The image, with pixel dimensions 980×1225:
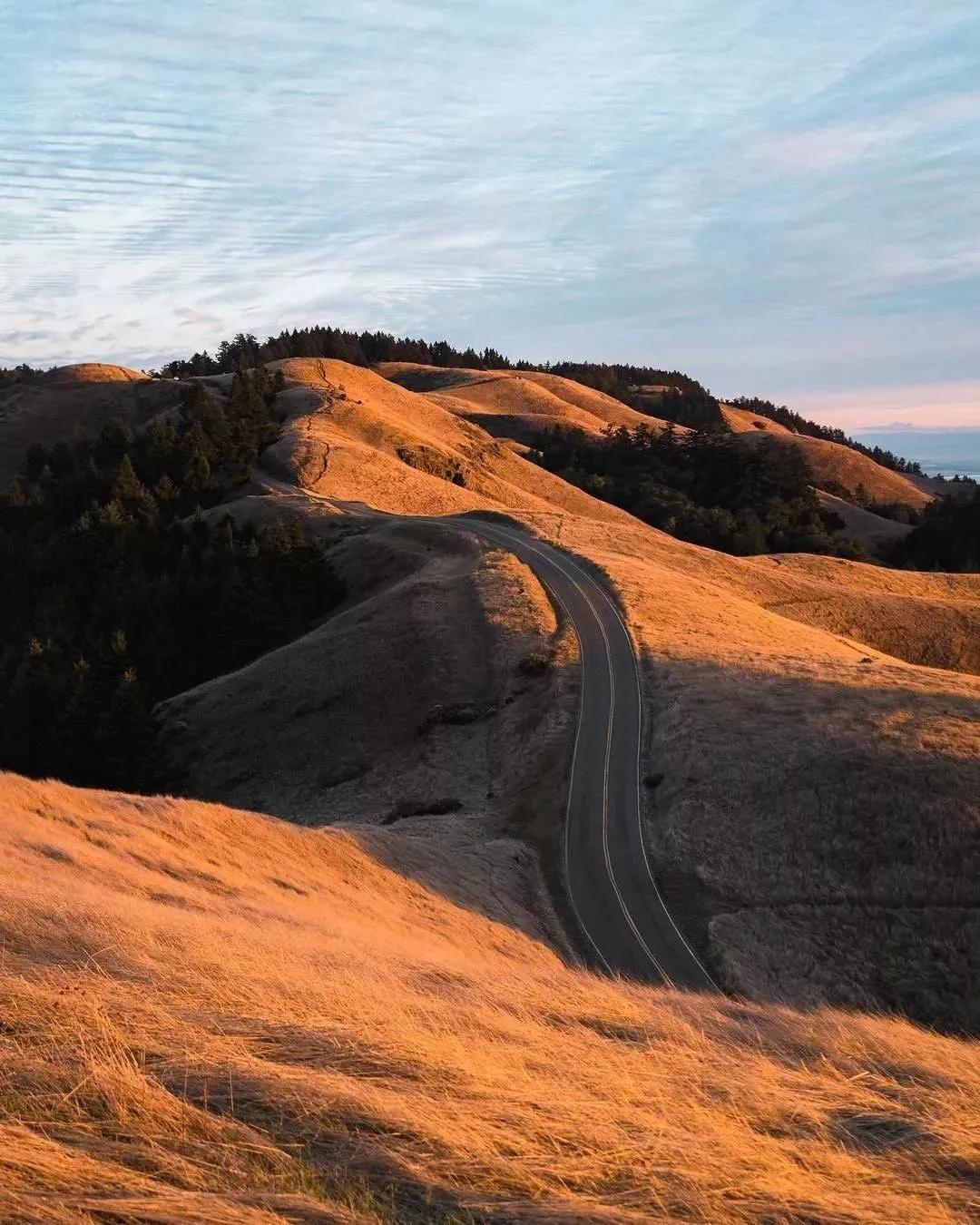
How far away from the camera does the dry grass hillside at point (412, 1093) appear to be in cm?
568

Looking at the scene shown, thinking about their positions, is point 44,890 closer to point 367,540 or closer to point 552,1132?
point 552,1132

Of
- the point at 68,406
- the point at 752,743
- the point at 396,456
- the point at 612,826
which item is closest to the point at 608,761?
the point at 612,826

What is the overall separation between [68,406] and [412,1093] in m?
151

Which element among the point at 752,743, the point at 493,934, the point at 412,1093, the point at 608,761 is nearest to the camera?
the point at 412,1093

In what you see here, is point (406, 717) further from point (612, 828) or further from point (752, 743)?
point (752, 743)

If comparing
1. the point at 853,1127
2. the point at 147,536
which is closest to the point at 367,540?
the point at 147,536

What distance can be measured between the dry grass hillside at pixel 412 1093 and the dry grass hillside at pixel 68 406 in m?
130

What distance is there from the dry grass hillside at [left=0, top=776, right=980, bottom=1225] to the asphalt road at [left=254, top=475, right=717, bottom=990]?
7.67m

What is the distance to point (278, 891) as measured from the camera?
1933 cm

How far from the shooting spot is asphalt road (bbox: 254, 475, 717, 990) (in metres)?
23.8

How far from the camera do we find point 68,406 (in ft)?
452

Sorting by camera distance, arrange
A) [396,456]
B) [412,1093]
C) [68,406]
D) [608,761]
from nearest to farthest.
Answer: [412,1093] < [608,761] < [396,456] < [68,406]

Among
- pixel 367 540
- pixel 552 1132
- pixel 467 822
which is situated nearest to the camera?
pixel 552 1132

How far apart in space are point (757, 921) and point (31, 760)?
34169 mm
